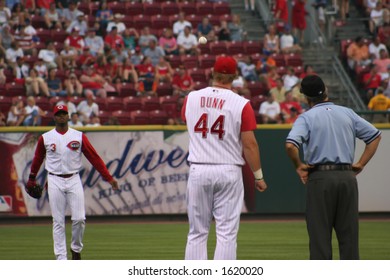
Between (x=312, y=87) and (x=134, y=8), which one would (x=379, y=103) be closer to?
(x=134, y=8)

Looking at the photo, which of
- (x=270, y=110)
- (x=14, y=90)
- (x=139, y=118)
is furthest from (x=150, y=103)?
(x=14, y=90)

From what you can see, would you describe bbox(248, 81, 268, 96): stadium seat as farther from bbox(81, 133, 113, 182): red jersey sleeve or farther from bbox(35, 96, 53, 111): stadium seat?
bbox(81, 133, 113, 182): red jersey sleeve

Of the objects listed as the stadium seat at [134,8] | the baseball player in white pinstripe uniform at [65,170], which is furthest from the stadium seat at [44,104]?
the baseball player in white pinstripe uniform at [65,170]

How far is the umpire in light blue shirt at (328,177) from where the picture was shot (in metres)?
9.45

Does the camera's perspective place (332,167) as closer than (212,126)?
Yes

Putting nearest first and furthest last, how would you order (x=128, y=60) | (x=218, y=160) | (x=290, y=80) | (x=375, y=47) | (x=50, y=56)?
(x=218, y=160) → (x=290, y=80) → (x=128, y=60) → (x=50, y=56) → (x=375, y=47)

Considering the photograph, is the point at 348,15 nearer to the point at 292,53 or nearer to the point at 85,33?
the point at 292,53

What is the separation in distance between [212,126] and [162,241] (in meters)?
6.99

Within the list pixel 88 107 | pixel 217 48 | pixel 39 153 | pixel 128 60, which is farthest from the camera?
pixel 217 48

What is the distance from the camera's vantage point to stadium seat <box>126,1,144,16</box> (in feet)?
92.6

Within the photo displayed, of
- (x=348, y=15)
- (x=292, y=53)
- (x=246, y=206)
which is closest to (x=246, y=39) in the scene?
(x=292, y=53)

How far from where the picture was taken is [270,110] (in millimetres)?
23672

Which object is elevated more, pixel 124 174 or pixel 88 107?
pixel 88 107

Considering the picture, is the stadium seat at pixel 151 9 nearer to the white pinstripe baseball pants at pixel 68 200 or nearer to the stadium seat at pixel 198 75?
the stadium seat at pixel 198 75
